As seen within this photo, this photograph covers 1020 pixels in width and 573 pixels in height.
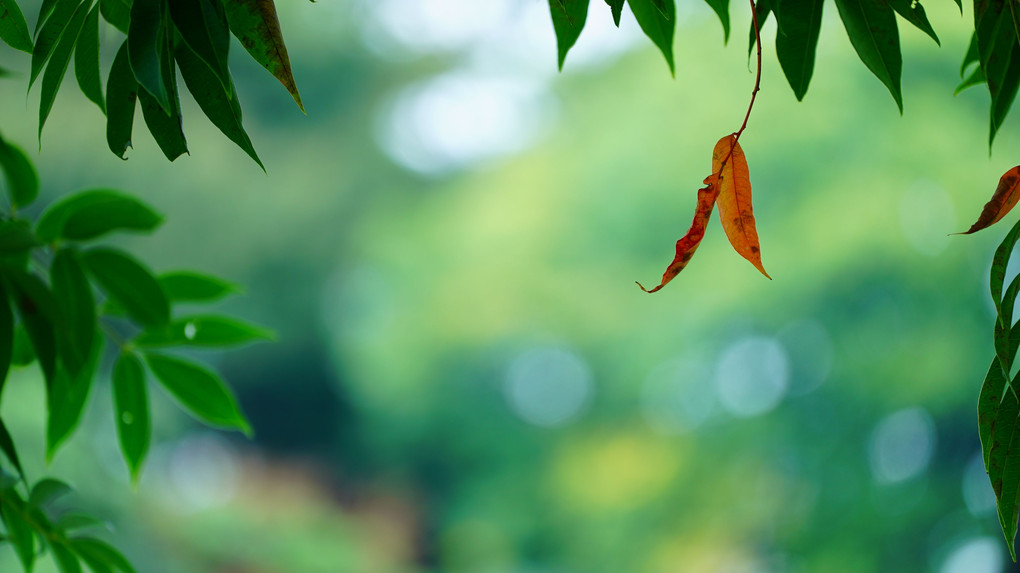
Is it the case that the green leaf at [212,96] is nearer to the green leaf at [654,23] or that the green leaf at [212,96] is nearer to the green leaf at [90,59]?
the green leaf at [90,59]

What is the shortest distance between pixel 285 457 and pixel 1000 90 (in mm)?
3918

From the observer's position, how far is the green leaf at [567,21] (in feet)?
1.15

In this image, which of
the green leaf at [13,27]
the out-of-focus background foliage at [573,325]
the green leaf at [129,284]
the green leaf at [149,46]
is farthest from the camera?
the out-of-focus background foliage at [573,325]

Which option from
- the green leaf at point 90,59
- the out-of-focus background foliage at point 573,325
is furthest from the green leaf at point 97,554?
the out-of-focus background foliage at point 573,325

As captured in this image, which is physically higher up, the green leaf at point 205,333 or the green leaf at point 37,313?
the green leaf at point 37,313

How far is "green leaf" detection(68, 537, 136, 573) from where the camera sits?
1.55 ft

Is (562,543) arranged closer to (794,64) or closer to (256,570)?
(256,570)

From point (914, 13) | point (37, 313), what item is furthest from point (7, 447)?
point (914, 13)

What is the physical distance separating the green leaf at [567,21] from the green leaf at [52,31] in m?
0.18

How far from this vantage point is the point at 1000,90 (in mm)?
336

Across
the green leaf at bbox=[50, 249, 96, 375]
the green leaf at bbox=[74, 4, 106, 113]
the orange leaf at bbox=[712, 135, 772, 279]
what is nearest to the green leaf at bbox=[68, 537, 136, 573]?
the green leaf at bbox=[50, 249, 96, 375]

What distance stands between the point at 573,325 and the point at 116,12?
3.23 metres

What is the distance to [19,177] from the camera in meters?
0.48

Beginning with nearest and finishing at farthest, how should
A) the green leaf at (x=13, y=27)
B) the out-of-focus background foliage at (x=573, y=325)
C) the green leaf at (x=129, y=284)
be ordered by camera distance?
the green leaf at (x=13, y=27)
the green leaf at (x=129, y=284)
the out-of-focus background foliage at (x=573, y=325)
